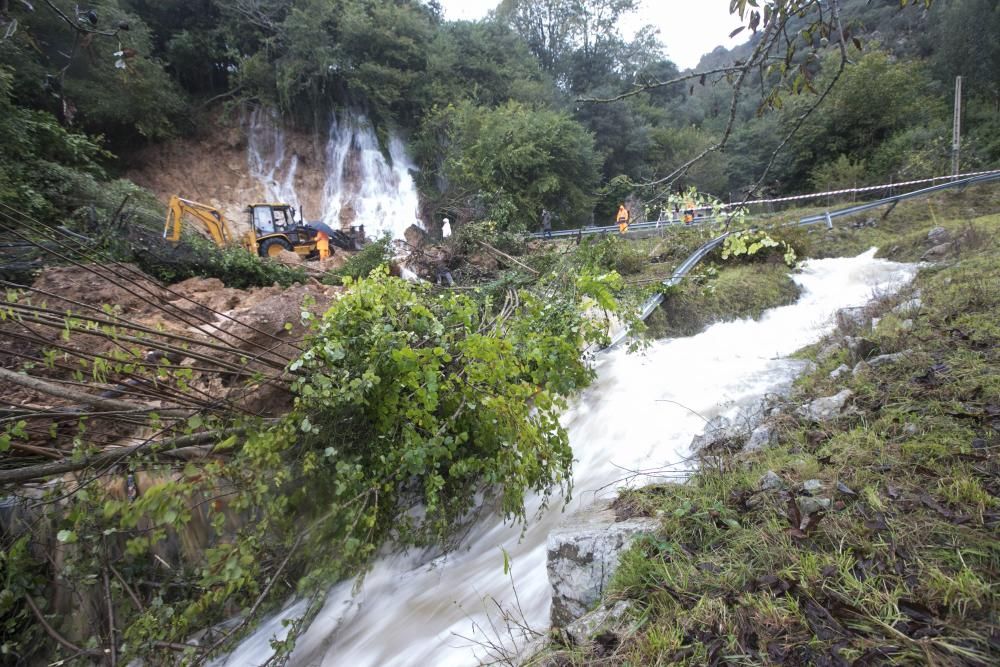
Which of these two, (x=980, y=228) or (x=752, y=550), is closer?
(x=752, y=550)

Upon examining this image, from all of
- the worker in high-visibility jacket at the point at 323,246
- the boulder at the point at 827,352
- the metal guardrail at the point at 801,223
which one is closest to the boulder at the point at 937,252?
the metal guardrail at the point at 801,223

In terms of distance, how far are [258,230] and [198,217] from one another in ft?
8.88

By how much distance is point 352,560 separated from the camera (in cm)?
322

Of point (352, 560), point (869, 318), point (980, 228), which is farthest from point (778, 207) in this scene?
point (352, 560)

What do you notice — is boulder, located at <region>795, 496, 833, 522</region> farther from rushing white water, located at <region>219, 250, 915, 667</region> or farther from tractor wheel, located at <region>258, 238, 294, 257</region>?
tractor wheel, located at <region>258, 238, 294, 257</region>

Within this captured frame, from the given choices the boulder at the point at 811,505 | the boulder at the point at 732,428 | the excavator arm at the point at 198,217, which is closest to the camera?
the boulder at the point at 811,505

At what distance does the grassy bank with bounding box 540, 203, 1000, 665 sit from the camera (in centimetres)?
155

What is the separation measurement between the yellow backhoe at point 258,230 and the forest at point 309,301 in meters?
0.89

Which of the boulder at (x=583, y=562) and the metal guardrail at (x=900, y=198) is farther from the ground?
the metal guardrail at (x=900, y=198)

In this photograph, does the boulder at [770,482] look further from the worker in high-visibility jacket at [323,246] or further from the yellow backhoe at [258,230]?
the worker in high-visibility jacket at [323,246]

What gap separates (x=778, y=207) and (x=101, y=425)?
24.1m

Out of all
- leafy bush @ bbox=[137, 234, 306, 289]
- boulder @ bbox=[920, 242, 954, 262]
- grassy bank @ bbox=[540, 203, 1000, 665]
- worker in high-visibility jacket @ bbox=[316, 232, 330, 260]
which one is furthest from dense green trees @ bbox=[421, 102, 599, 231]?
grassy bank @ bbox=[540, 203, 1000, 665]

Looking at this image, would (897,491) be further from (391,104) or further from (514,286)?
(391,104)

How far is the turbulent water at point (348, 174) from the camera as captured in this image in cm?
2067
